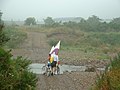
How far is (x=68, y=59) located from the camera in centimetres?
4366

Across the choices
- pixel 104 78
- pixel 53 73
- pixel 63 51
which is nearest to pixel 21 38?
pixel 63 51

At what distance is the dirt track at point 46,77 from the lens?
20.0 metres

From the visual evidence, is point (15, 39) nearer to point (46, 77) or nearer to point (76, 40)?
point (76, 40)

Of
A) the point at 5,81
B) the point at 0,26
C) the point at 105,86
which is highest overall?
the point at 0,26

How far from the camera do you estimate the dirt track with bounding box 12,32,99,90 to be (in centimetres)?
1999

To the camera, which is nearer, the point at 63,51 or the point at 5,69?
the point at 5,69

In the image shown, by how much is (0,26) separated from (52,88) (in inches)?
463

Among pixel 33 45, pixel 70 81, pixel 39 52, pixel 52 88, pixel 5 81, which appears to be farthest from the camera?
pixel 33 45

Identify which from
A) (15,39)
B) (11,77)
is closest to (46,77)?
(11,77)

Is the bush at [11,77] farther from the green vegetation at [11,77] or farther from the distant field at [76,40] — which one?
the distant field at [76,40]

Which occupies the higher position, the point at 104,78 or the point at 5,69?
the point at 5,69

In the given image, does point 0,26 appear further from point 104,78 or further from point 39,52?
point 39,52

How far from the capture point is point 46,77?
2400 cm

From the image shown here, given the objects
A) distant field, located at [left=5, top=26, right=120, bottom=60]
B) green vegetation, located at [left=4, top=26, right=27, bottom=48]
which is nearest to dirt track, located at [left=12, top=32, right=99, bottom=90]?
green vegetation, located at [left=4, top=26, right=27, bottom=48]
